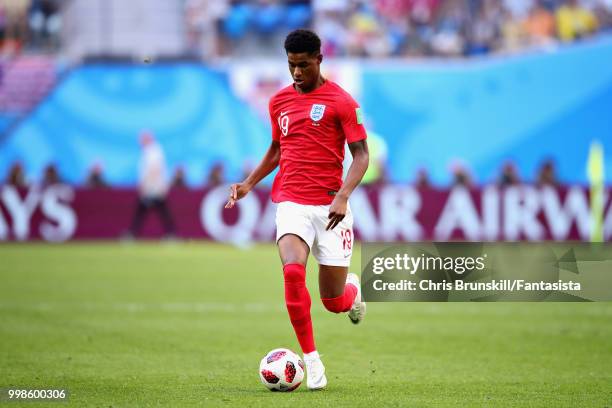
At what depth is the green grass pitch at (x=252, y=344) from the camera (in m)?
7.71

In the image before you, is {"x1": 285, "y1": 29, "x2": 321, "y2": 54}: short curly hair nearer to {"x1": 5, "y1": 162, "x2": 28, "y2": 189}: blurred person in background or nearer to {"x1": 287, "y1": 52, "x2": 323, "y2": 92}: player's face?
{"x1": 287, "y1": 52, "x2": 323, "y2": 92}: player's face

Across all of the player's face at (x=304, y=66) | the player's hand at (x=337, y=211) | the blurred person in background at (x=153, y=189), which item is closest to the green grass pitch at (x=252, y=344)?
the player's hand at (x=337, y=211)

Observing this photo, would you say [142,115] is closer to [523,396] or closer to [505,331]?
[505,331]

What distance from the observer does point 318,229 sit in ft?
26.9

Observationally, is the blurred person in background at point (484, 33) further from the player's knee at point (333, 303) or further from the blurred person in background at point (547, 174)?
the player's knee at point (333, 303)

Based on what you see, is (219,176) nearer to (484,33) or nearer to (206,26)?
(206,26)

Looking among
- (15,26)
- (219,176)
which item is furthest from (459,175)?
(15,26)

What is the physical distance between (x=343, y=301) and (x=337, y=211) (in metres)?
1.07

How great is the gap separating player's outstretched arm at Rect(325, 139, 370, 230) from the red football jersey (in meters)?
0.09

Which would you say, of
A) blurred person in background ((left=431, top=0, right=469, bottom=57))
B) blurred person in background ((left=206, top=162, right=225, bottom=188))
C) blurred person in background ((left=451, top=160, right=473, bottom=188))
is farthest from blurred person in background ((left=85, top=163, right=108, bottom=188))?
blurred person in background ((left=431, top=0, right=469, bottom=57))

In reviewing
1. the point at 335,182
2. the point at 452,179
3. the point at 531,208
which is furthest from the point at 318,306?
the point at 452,179

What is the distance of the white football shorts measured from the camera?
810cm

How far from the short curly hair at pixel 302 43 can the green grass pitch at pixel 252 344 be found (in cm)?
235

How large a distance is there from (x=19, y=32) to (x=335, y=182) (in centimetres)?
2496
